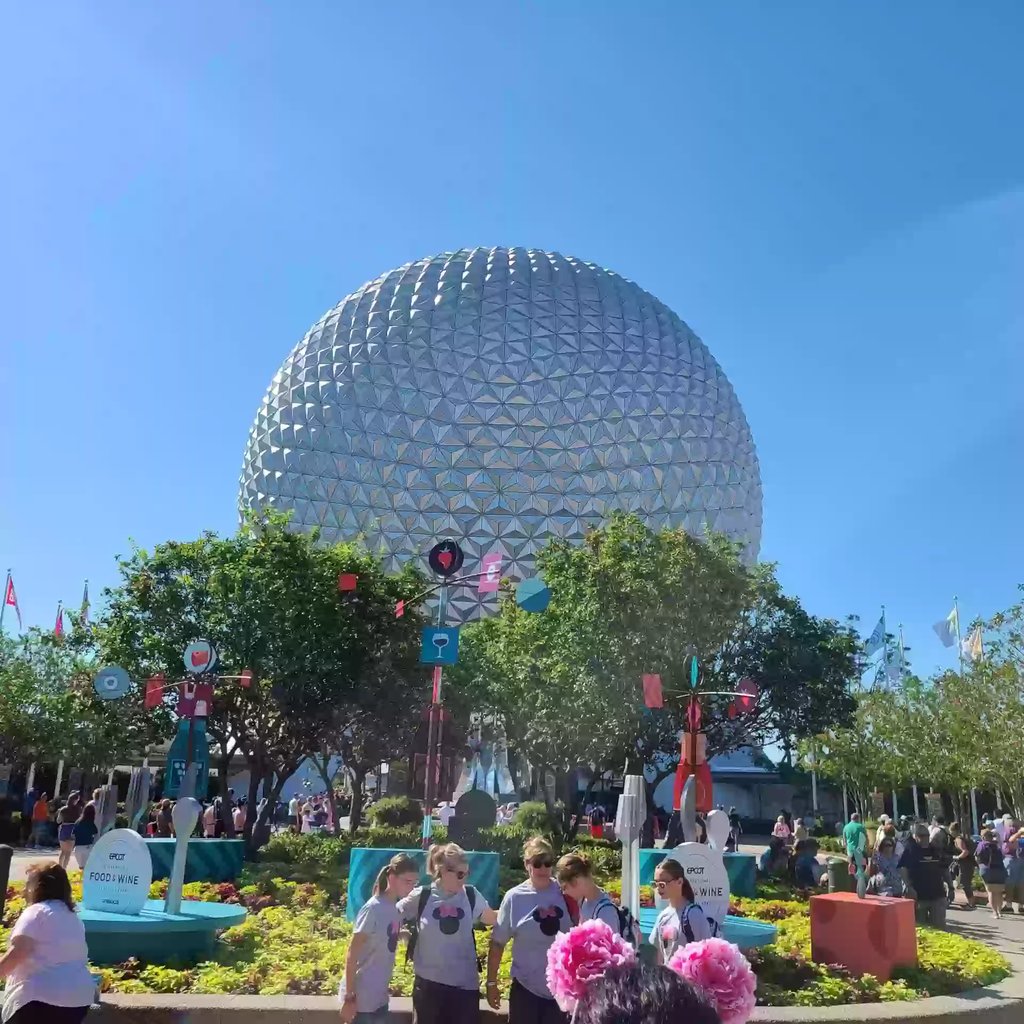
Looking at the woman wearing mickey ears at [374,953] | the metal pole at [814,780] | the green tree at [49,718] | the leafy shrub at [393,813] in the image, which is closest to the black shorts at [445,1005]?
the woman wearing mickey ears at [374,953]

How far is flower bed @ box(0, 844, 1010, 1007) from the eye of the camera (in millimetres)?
9047

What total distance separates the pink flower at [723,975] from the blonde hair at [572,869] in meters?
2.33

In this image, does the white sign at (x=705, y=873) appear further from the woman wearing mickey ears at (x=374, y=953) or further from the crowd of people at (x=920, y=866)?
the woman wearing mickey ears at (x=374, y=953)

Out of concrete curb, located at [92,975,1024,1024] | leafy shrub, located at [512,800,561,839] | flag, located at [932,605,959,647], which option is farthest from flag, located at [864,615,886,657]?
concrete curb, located at [92,975,1024,1024]

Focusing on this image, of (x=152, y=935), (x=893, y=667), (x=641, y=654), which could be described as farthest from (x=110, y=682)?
(x=893, y=667)

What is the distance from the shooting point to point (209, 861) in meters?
17.0

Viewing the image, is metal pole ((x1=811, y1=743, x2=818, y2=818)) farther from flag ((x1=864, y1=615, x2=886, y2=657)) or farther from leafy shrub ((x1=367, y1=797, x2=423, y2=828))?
leafy shrub ((x1=367, y1=797, x2=423, y2=828))

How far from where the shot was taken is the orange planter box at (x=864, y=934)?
413 inches

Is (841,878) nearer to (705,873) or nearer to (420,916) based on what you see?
(705,873)

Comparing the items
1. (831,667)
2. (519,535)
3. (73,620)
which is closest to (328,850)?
(73,620)

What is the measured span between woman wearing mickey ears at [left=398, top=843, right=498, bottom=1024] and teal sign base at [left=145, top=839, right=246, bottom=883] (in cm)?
1091

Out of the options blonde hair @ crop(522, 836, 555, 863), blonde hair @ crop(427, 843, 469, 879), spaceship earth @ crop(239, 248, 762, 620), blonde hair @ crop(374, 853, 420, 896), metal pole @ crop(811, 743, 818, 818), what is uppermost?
spaceship earth @ crop(239, 248, 762, 620)

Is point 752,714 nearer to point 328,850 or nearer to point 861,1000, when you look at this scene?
point 328,850

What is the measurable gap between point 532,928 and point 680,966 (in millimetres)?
2376
